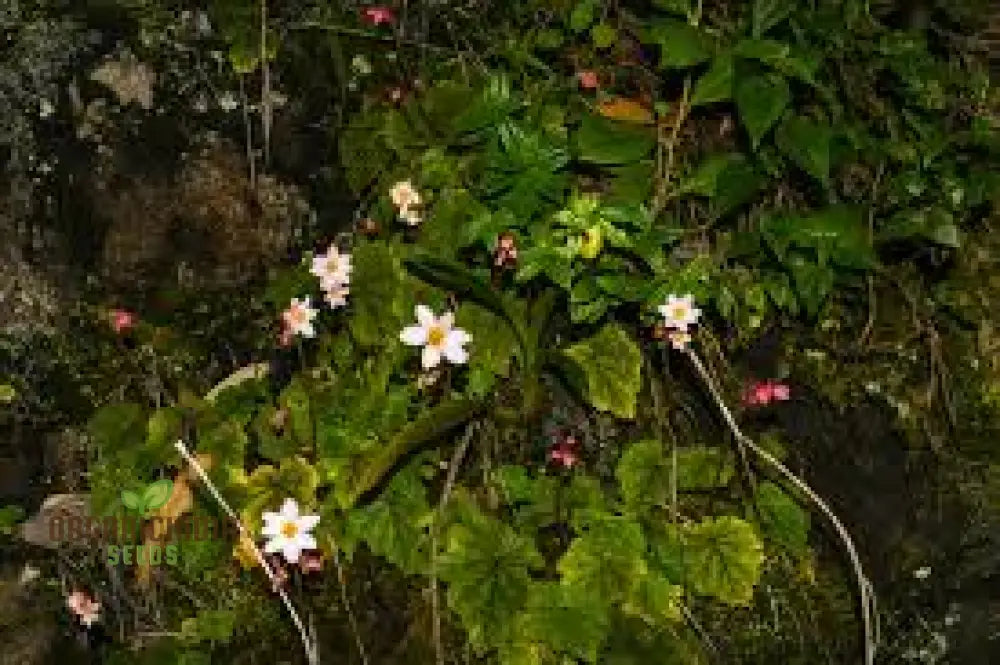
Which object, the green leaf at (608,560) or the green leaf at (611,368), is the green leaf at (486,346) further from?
the green leaf at (608,560)

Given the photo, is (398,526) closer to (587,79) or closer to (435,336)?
(435,336)

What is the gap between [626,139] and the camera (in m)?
2.76

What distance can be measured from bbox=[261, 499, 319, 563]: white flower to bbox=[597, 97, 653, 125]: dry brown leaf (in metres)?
1.24

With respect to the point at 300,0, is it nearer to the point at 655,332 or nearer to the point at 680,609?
the point at 655,332

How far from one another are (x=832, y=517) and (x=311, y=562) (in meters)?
1.06

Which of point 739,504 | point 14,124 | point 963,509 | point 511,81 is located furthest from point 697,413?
point 14,124

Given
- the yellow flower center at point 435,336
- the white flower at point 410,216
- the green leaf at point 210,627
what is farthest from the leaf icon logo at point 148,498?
the white flower at point 410,216

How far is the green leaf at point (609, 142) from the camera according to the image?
2.71 meters

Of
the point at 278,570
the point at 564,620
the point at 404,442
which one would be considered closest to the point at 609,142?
the point at 404,442

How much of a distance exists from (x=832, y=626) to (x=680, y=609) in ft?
1.09

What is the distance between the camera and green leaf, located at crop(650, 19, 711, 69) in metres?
2.63

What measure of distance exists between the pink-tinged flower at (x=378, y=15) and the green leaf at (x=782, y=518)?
4.94 ft

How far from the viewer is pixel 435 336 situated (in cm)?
247

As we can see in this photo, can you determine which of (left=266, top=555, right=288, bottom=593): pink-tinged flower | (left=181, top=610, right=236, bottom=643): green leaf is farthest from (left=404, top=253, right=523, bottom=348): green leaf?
(left=181, top=610, right=236, bottom=643): green leaf
